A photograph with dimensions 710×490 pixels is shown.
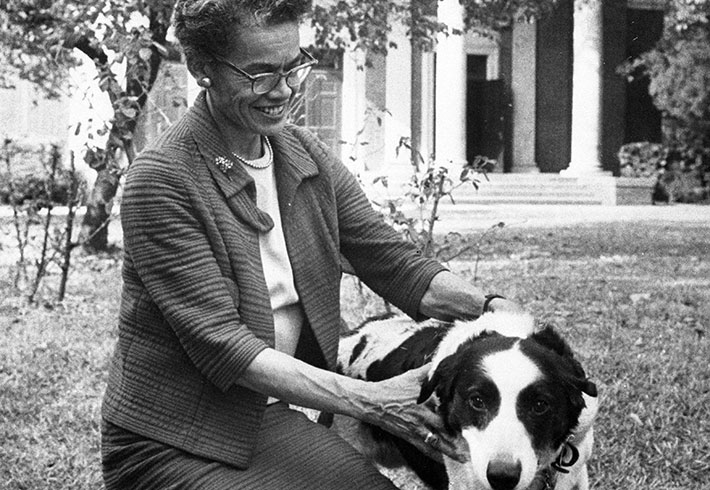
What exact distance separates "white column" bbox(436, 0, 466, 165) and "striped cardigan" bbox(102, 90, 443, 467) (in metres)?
18.8

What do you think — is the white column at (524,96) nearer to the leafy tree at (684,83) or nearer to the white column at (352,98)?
the leafy tree at (684,83)

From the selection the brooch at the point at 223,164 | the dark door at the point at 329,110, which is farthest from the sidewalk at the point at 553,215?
the brooch at the point at 223,164

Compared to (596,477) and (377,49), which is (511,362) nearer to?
(596,477)

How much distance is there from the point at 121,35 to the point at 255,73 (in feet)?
15.1

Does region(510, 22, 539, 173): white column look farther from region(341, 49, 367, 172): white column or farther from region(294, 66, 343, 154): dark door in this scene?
region(294, 66, 343, 154): dark door

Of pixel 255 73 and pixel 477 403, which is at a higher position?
pixel 255 73

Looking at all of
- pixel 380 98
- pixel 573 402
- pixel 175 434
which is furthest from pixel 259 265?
pixel 380 98

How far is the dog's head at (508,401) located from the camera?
8.75 ft

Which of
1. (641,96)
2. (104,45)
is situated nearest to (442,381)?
(104,45)

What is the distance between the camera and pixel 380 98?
23.2 meters

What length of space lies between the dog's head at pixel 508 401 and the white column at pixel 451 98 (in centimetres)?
1884

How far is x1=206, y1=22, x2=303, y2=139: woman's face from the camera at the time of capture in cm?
292

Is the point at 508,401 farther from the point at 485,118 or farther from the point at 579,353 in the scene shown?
the point at 485,118

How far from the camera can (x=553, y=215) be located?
1859 cm
